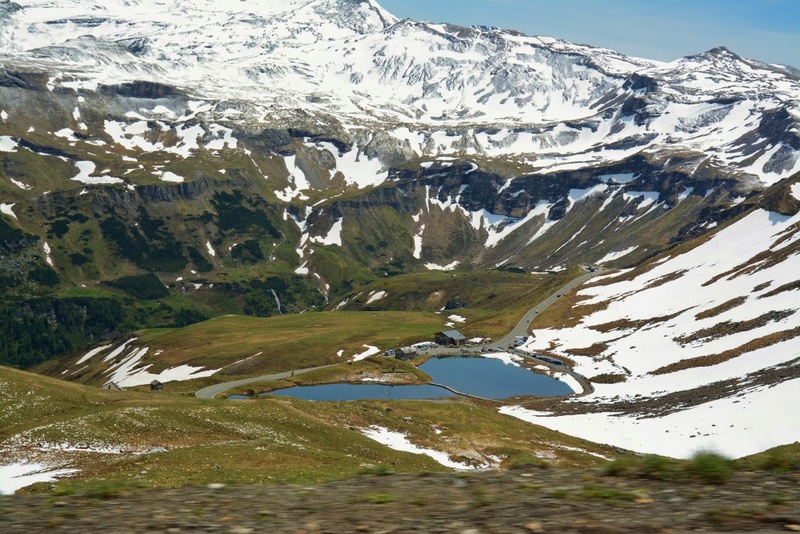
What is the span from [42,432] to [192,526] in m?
61.7

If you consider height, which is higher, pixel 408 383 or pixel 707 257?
pixel 707 257

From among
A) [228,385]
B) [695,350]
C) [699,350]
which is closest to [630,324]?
[695,350]

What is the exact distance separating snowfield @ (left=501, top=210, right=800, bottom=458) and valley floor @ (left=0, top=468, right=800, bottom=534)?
5250 cm

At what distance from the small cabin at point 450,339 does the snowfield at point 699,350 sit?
1974cm

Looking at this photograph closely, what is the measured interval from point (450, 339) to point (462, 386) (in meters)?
43.1

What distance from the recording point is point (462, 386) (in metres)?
141

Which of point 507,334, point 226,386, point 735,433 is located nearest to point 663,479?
point 735,433

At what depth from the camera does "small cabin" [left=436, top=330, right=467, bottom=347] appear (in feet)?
602

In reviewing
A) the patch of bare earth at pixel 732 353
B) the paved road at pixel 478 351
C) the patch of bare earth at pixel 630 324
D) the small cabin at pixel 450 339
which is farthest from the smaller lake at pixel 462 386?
the patch of bare earth at pixel 630 324

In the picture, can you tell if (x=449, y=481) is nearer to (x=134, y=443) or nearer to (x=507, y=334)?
(x=134, y=443)

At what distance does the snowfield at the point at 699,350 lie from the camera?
288ft

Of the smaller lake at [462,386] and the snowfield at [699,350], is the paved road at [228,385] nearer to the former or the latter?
the smaller lake at [462,386]

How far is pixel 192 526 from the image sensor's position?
39.3 feet

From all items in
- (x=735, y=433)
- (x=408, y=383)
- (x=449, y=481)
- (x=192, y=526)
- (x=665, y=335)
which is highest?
(x=665, y=335)
